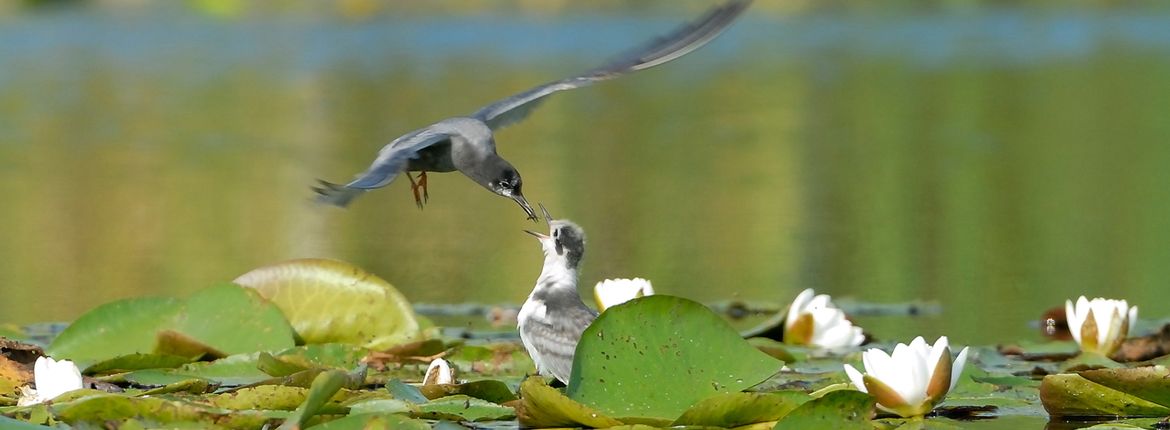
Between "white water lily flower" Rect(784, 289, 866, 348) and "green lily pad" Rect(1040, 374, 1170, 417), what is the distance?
4.71ft

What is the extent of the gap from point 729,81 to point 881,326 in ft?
68.4

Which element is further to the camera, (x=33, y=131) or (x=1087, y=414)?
(x=33, y=131)

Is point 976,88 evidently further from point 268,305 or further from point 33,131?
point 268,305

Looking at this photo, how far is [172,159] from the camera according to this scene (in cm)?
1761

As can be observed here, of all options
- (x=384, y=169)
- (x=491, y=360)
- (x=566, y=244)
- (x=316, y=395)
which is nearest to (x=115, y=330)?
(x=384, y=169)

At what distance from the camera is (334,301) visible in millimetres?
5949

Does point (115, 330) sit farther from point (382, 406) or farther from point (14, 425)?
point (14, 425)

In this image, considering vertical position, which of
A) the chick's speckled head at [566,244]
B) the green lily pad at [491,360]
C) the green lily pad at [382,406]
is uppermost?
the chick's speckled head at [566,244]

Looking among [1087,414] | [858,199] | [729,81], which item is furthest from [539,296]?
[729,81]

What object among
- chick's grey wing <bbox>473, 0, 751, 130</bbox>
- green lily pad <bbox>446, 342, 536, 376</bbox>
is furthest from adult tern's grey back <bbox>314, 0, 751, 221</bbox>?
green lily pad <bbox>446, 342, 536, 376</bbox>

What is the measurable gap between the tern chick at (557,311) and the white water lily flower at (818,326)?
2.76 feet

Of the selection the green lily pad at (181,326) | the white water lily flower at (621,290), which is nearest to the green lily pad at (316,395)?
the green lily pad at (181,326)

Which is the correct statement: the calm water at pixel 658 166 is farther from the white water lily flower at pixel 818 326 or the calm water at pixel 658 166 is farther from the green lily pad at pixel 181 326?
the green lily pad at pixel 181 326

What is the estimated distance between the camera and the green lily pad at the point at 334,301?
19.4 feet
